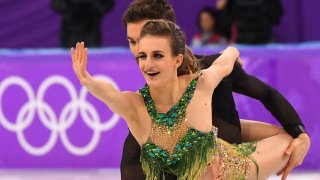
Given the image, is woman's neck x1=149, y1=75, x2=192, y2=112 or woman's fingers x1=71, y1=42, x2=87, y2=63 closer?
woman's fingers x1=71, y1=42, x2=87, y2=63

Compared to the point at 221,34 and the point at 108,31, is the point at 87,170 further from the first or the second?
the point at 108,31

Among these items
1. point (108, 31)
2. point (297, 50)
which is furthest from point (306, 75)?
point (108, 31)

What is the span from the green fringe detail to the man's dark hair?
0.62 meters

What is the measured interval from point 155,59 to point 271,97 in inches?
33.2

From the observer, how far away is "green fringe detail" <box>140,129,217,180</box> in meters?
3.24

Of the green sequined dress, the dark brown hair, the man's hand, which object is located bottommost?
the man's hand

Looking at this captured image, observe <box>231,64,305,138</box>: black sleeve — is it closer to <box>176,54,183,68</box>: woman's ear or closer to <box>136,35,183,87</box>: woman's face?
<box>176,54,183,68</box>: woman's ear

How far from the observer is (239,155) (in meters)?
3.48

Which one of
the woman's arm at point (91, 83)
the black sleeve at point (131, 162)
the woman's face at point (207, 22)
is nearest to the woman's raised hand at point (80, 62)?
the woman's arm at point (91, 83)

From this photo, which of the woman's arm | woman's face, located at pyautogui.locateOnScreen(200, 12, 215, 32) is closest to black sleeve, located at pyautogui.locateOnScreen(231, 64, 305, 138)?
the woman's arm

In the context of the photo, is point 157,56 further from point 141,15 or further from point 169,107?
point 141,15

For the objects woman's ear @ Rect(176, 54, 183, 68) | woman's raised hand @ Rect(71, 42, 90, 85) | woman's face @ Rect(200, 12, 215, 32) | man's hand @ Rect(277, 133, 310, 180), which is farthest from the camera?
woman's face @ Rect(200, 12, 215, 32)

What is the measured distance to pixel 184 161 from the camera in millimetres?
3246

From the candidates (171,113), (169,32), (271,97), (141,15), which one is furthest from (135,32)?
(271,97)
